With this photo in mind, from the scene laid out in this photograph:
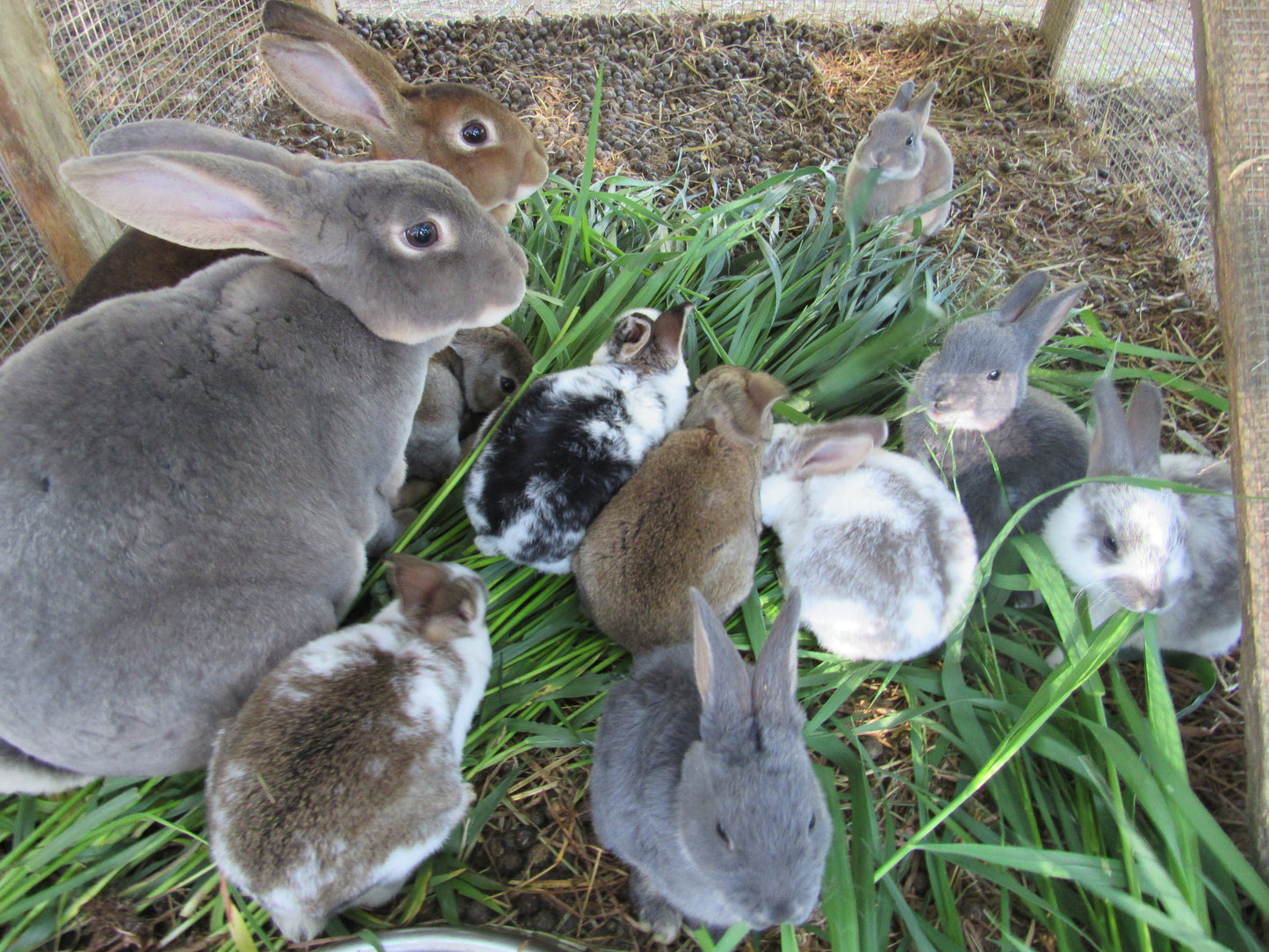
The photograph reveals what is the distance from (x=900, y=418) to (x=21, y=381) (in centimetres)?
290

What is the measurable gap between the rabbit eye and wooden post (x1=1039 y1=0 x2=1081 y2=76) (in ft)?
14.7

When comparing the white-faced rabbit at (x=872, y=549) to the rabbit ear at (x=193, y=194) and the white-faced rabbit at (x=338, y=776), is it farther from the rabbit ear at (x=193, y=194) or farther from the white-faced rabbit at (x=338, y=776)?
the rabbit ear at (x=193, y=194)

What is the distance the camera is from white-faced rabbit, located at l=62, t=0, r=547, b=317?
266 cm

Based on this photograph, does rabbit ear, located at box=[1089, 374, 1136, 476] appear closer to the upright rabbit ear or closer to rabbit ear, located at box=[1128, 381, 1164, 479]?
rabbit ear, located at box=[1128, 381, 1164, 479]

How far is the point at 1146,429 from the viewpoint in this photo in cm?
261

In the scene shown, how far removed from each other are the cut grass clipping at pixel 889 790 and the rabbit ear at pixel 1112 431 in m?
0.36

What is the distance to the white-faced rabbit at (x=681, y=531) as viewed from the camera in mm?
2432

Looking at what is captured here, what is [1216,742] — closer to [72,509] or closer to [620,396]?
[620,396]

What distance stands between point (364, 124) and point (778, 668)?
8.52 feet

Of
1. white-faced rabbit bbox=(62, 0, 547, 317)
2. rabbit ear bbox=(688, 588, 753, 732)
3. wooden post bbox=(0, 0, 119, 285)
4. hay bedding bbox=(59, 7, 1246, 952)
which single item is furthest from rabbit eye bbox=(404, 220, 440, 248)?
hay bedding bbox=(59, 7, 1246, 952)

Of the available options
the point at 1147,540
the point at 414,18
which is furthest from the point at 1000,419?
the point at 414,18

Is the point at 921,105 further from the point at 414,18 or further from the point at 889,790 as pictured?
the point at 414,18

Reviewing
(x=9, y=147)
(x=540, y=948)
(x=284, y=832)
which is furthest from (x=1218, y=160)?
(x=9, y=147)

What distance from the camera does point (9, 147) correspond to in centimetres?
271
